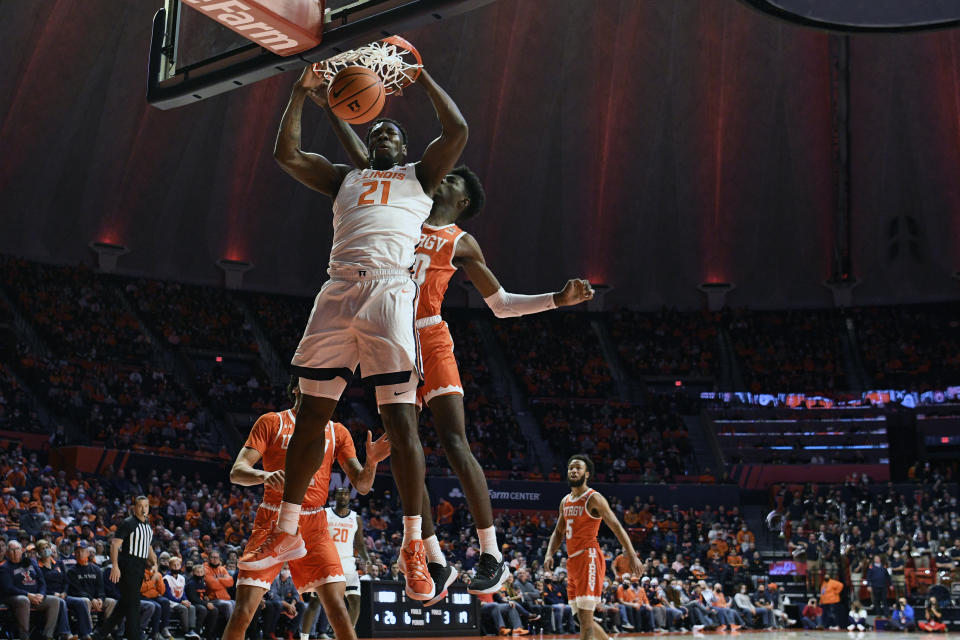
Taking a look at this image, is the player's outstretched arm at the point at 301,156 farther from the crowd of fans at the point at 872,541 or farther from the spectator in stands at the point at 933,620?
the crowd of fans at the point at 872,541

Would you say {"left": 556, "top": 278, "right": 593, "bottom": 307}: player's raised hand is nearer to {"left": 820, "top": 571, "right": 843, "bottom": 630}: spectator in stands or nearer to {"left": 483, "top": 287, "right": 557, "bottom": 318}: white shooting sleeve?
{"left": 483, "top": 287, "right": 557, "bottom": 318}: white shooting sleeve

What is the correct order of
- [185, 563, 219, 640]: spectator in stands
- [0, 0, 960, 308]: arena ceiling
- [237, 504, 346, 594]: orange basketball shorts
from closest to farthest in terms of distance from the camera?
[237, 504, 346, 594]: orange basketball shorts < [185, 563, 219, 640]: spectator in stands < [0, 0, 960, 308]: arena ceiling

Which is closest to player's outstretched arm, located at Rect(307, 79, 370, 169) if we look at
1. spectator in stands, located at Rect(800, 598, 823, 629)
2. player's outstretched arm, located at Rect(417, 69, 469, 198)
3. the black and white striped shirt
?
player's outstretched arm, located at Rect(417, 69, 469, 198)

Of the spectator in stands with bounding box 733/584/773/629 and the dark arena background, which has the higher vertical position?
the dark arena background

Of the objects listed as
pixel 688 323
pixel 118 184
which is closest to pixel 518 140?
pixel 688 323

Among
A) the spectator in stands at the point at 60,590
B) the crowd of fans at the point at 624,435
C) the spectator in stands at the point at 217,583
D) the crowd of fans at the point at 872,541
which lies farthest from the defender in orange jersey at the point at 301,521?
the crowd of fans at the point at 624,435

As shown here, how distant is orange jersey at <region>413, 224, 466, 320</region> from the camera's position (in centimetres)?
675

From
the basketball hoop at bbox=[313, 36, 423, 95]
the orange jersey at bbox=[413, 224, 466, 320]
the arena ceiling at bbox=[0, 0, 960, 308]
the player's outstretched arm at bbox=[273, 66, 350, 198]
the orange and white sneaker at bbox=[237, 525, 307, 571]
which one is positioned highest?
the arena ceiling at bbox=[0, 0, 960, 308]

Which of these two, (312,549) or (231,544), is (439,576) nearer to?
(312,549)

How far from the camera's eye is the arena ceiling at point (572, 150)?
30.0m

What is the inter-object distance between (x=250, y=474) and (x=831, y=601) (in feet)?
65.3

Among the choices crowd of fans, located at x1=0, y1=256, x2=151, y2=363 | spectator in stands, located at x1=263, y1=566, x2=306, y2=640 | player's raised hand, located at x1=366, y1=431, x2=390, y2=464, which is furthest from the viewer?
crowd of fans, located at x1=0, y1=256, x2=151, y2=363

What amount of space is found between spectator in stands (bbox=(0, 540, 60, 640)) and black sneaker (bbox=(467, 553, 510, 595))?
29.8 feet

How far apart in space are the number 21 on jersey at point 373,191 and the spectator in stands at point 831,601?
21.0m
